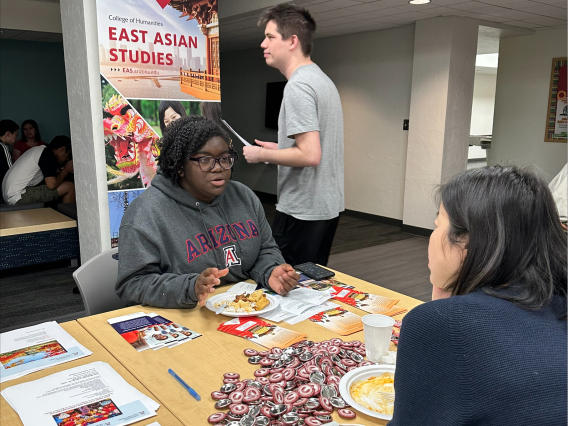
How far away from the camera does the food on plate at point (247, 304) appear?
1436mm

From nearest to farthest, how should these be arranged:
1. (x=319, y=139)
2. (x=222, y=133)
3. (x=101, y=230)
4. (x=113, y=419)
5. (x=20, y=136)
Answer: (x=113, y=419)
(x=222, y=133)
(x=319, y=139)
(x=101, y=230)
(x=20, y=136)

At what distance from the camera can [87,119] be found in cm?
287

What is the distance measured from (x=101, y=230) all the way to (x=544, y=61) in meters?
5.44

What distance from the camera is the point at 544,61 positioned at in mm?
5816

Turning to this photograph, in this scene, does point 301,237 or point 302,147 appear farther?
point 301,237

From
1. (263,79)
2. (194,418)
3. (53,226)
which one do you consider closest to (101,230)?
(53,226)

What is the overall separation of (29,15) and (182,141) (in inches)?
202

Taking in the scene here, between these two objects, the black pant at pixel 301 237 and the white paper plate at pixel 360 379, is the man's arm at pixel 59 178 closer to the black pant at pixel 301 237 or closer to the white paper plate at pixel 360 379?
the black pant at pixel 301 237

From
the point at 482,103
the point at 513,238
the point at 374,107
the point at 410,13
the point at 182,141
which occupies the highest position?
the point at 410,13

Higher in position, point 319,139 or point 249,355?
point 319,139

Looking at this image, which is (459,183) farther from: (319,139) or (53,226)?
Result: (53,226)

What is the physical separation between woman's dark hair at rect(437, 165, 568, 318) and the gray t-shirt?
4.39 ft

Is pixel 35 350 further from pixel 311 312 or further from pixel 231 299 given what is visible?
pixel 311 312

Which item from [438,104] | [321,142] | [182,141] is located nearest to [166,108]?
[321,142]
